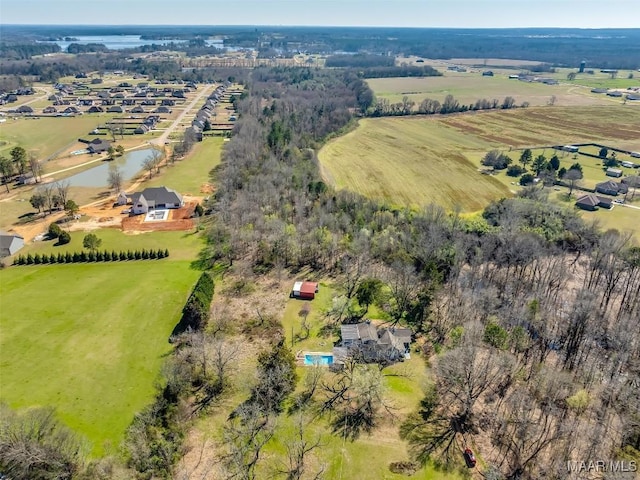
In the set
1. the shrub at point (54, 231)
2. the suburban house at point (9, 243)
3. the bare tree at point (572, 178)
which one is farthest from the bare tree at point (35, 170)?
the bare tree at point (572, 178)

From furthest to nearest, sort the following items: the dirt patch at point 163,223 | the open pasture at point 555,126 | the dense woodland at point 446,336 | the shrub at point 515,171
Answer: the open pasture at point 555,126 → the shrub at point 515,171 → the dirt patch at point 163,223 → the dense woodland at point 446,336

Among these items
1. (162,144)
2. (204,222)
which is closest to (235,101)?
(162,144)

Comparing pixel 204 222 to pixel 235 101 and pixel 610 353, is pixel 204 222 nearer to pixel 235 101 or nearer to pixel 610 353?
pixel 610 353

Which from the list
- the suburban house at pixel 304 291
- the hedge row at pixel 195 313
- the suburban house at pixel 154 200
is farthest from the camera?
the suburban house at pixel 154 200

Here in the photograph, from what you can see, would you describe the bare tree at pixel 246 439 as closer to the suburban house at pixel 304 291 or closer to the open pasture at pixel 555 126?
the suburban house at pixel 304 291

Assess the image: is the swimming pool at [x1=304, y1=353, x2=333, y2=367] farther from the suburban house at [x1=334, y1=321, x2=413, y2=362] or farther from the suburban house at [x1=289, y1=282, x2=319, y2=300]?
the suburban house at [x1=289, y1=282, x2=319, y2=300]

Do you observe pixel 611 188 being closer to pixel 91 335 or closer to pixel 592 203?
pixel 592 203
